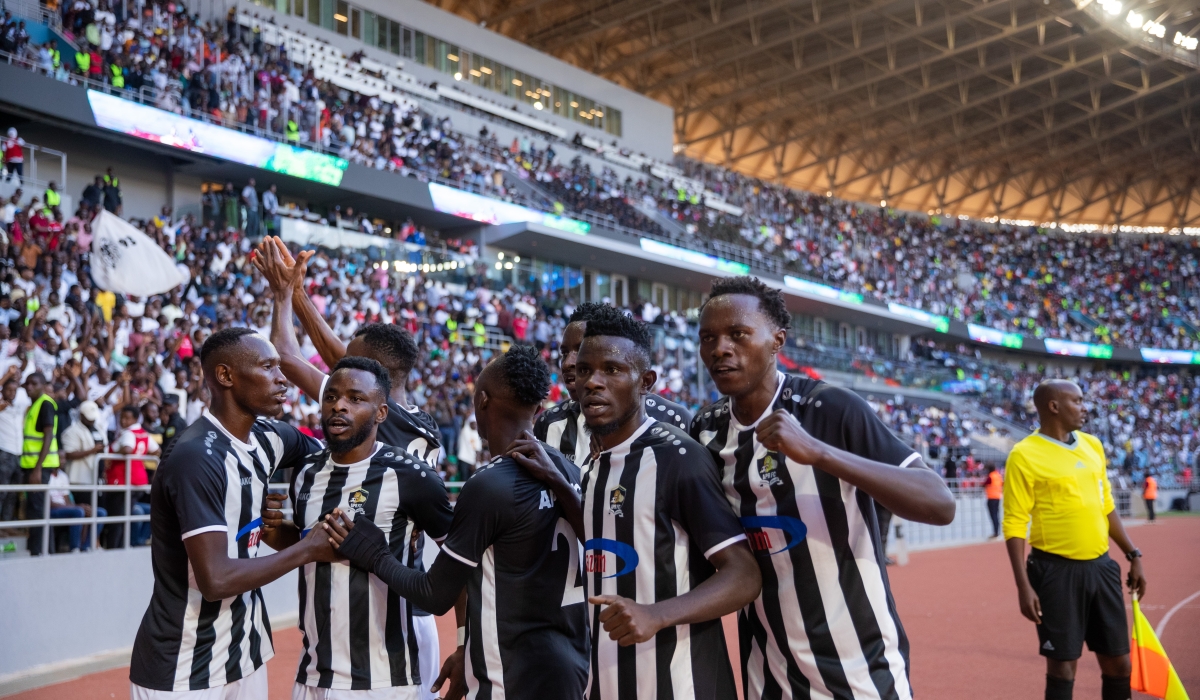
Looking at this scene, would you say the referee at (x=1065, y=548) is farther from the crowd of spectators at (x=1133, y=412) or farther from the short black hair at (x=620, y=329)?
the crowd of spectators at (x=1133, y=412)

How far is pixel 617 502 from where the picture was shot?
9.52ft

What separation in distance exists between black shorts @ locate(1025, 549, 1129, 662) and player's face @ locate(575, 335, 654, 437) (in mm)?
3419

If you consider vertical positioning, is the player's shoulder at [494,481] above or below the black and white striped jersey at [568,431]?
below

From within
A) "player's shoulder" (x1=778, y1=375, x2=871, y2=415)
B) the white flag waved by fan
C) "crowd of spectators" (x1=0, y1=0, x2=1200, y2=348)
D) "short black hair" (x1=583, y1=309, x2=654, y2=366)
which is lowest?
"player's shoulder" (x1=778, y1=375, x2=871, y2=415)

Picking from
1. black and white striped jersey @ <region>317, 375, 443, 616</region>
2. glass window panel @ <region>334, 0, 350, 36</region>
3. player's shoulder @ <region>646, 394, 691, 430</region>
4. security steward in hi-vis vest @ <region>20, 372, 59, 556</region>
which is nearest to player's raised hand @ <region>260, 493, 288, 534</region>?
black and white striped jersey @ <region>317, 375, 443, 616</region>

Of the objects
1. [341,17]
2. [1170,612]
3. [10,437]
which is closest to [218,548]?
[10,437]

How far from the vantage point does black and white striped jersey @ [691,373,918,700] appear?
276 centimetres

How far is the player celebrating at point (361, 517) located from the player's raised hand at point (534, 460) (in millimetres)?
540

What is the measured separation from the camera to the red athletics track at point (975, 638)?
287 inches

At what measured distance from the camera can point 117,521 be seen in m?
8.63

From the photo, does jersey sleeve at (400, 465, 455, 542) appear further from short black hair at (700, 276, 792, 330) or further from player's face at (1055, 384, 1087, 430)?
player's face at (1055, 384, 1087, 430)

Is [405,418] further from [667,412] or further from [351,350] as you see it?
[667,412]

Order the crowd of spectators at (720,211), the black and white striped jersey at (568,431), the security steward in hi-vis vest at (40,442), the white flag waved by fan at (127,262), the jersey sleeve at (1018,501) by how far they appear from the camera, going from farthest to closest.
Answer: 1. the crowd of spectators at (720,211)
2. the white flag waved by fan at (127,262)
3. the security steward in hi-vis vest at (40,442)
4. the jersey sleeve at (1018,501)
5. the black and white striped jersey at (568,431)

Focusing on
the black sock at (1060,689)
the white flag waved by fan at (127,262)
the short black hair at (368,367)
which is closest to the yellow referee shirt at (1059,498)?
the black sock at (1060,689)
